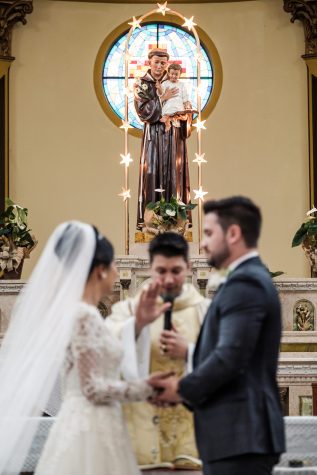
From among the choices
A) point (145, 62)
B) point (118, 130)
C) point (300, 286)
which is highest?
point (145, 62)

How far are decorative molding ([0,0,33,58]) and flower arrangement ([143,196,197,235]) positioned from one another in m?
4.13

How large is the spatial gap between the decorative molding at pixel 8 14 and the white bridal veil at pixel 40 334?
9.09 m

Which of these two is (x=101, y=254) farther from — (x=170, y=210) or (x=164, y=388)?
(x=170, y=210)

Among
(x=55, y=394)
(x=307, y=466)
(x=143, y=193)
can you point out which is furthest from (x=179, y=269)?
(x=143, y=193)

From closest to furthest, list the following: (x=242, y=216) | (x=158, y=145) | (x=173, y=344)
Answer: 1. (x=242, y=216)
2. (x=173, y=344)
3. (x=158, y=145)

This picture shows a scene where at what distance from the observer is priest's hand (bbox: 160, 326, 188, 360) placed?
12.9 feet

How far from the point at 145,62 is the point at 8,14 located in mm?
1869

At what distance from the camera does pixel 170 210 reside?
9.59 metres

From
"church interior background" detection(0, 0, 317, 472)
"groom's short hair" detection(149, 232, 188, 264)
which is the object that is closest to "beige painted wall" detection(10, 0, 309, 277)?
"church interior background" detection(0, 0, 317, 472)

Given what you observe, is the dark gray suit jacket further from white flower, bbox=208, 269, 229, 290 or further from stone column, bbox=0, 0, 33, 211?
stone column, bbox=0, 0, 33, 211

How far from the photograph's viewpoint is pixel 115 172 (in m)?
12.7

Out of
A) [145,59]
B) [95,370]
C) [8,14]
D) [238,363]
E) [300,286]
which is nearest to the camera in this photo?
[238,363]

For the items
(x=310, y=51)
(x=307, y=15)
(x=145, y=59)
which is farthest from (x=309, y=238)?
(x=145, y=59)

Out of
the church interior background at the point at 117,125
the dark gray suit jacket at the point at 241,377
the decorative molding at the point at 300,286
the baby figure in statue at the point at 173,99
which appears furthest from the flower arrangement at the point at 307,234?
the dark gray suit jacket at the point at 241,377
